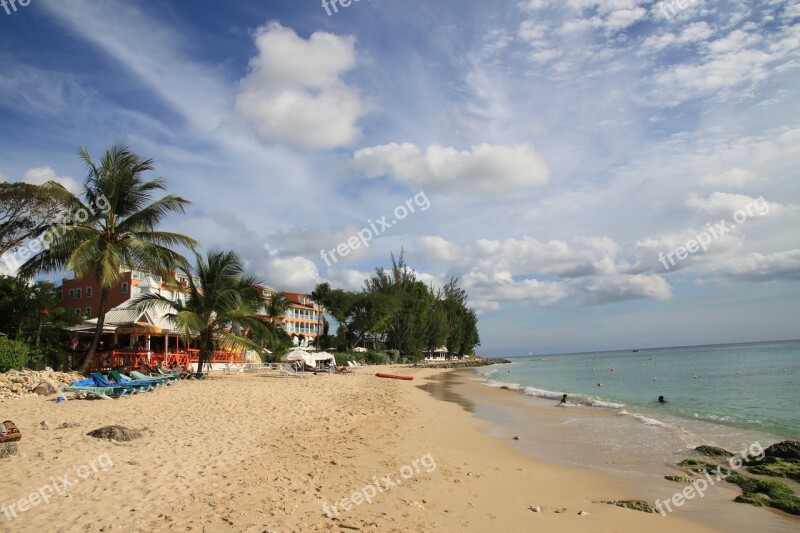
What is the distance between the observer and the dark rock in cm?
668

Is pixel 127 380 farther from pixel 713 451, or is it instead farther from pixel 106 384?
pixel 713 451

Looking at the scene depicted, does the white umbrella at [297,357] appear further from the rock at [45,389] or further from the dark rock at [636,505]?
the dark rock at [636,505]

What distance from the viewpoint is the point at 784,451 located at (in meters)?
9.74

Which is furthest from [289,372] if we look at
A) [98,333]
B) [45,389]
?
[45,389]

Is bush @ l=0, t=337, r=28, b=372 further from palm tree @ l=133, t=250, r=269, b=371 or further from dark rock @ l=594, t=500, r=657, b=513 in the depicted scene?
dark rock @ l=594, t=500, r=657, b=513

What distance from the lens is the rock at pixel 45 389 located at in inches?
559

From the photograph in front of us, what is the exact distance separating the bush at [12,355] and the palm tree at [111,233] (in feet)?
7.47

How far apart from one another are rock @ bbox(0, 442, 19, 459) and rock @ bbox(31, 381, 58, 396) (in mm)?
8629

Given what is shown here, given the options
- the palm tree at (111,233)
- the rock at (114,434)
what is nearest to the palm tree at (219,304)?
the palm tree at (111,233)

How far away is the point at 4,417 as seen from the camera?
396 inches

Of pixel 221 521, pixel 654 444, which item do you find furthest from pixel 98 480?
pixel 654 444

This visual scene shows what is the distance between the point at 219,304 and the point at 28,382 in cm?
743

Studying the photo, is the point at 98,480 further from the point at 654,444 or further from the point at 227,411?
the point at 654,444

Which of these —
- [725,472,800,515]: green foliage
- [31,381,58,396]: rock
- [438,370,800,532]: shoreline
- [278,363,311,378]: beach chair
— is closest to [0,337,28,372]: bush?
[31,381,58,396]: rock
